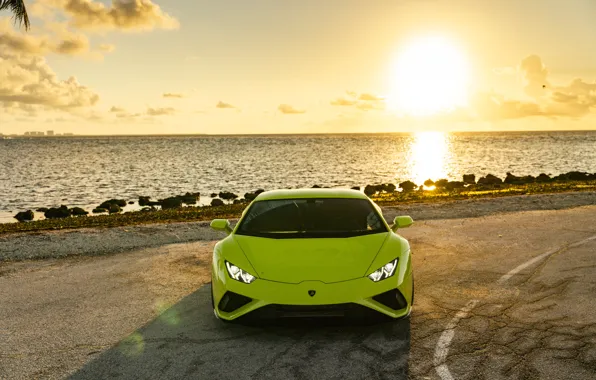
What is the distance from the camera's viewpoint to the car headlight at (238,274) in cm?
525

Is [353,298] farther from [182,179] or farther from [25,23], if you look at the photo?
[182,179]

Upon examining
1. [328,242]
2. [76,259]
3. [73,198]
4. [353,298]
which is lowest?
[73,198]

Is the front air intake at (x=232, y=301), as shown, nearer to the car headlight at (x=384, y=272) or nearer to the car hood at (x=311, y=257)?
the car hood at (x=311, y=257)

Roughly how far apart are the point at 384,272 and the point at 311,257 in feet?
2.49

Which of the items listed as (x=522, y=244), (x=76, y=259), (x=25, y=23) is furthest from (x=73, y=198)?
(x=522, y=244)

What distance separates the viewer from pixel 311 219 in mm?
6602

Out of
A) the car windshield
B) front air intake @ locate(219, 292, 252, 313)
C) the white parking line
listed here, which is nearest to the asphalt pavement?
the white parking line

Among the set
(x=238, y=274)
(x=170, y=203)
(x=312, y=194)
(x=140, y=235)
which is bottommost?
(x=170, y=203)

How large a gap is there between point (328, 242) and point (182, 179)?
43271 mm

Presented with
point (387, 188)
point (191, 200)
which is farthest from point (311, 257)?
point (387, 188)

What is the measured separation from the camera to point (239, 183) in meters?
43.4

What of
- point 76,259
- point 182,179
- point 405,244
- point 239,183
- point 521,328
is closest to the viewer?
point 521,328

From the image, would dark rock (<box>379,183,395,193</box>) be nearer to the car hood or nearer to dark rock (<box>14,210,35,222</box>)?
dark rock (<box>14,210,35,222</box>)

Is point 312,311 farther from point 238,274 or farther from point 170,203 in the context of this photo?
point 170,203
